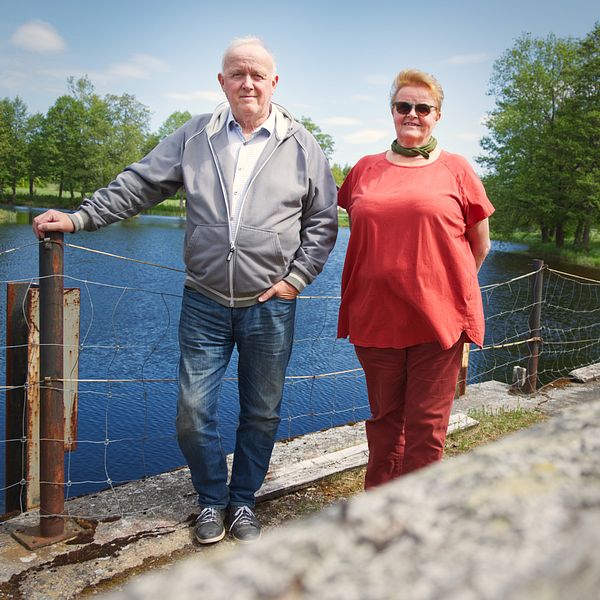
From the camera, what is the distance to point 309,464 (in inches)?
153

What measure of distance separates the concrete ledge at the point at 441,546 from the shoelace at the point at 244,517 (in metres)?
2.66

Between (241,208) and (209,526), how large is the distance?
4.63ft

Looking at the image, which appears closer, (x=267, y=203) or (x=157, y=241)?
(x=267, y=203)

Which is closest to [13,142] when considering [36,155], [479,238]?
[36,155]

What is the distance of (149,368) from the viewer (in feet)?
31.4

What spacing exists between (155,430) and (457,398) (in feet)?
11.4

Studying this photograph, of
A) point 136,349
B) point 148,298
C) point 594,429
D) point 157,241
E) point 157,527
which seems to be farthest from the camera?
point 157,241

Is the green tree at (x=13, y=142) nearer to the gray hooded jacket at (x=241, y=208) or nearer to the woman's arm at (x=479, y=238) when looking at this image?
the gray hooded jacket at (x=241, y=208)

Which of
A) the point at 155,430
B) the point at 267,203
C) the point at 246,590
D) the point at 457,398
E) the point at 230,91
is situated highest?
the point at 230,91

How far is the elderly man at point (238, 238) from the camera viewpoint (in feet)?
9.51

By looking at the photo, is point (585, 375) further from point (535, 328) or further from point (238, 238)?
point (238, 238)

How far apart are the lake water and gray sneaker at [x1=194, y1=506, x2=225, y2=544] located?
0.57m

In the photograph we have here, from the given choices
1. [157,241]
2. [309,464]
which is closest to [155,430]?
[309,464]

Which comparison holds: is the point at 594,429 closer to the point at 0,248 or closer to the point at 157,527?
the point at 157,527
